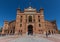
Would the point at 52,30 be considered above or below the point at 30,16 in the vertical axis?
below

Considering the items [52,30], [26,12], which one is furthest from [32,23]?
[52,30]

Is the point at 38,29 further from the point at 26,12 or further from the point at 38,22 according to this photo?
the point at 26,12

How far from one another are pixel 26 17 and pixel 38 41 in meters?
26.2

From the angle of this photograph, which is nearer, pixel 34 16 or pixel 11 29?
pixel 34 16

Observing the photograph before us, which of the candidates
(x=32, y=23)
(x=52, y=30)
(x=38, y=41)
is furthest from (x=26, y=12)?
(x=38, y=41)

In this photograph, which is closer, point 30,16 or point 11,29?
point 30,16

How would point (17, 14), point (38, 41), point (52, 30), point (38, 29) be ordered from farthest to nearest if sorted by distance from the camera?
point (52, 30)
point (17, 14)
point (38, 29)
point (38, 41)

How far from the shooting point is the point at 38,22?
47.3 metres

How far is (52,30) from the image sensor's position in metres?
52.1

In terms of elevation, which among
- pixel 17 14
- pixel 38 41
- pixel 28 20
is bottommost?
pixel 38 41

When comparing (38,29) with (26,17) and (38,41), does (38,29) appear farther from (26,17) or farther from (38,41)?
(38,41)

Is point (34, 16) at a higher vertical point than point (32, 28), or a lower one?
higher

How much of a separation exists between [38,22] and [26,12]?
8.36m

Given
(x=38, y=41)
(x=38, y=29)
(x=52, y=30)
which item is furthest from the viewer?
(x=52, y=30)
